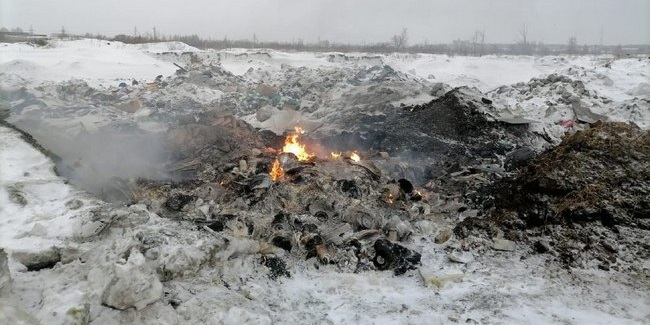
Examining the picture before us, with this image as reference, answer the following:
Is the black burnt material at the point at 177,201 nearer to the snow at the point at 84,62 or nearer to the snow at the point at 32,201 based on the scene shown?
the snow at the point at 32,201

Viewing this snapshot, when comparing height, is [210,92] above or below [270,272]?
above

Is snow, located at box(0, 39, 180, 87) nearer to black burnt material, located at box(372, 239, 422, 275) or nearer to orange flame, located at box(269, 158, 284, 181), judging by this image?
orange flame, located at box(269, 158, 284, 181)

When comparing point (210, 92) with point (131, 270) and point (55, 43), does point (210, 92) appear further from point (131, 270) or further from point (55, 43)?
point (55, 43)

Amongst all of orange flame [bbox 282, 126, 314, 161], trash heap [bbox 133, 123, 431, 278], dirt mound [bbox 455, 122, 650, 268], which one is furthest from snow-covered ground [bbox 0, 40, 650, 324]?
orange flame [bbox 282, 126, 314, 161]

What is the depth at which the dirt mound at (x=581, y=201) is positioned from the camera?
4578 mm

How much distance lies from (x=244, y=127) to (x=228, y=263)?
493cm

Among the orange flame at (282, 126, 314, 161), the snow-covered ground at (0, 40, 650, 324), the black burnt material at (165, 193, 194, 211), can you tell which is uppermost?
the orange flame at (282, 126, 314, 161)

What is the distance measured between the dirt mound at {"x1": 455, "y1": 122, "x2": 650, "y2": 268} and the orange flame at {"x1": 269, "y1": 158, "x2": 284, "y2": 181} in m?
2.81

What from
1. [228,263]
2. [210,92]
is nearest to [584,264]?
[228,263]

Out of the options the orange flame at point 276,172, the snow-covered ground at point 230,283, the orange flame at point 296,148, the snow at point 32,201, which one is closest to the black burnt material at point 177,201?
the snow-covered ground at point 230,283

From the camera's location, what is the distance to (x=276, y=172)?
6672 mm

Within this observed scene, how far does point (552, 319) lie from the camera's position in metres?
3.48

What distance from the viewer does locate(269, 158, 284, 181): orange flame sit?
650 cm

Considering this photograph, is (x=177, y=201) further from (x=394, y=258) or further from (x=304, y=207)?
(x=394, y=258)
